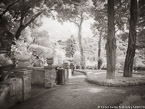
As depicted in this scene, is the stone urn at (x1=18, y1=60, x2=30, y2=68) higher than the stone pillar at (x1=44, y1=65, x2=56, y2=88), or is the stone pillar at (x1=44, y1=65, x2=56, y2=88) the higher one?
the stone urn at (x1=18, y1=60, x2=30, y2=68)

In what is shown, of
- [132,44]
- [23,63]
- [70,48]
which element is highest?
[70,48]

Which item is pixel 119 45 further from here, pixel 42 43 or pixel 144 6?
pixel 144 6

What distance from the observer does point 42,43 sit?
29.0 meters

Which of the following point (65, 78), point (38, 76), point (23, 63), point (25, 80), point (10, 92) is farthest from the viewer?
point (65, 78)

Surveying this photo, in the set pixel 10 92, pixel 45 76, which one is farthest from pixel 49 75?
pixel 10 92

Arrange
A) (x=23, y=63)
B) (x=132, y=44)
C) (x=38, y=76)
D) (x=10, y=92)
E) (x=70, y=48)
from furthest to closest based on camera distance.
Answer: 1. (x=70, y=48)
2. (x=132, y=44)
3. (x=38, y=76)
4. (x=23, y=63)
5. (x=10, y=92)

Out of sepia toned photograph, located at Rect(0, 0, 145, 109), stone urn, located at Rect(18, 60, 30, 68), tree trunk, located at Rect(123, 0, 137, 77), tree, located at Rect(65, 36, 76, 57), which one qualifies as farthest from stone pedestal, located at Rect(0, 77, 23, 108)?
tree, located at Rect(65, 36, 76, 57)

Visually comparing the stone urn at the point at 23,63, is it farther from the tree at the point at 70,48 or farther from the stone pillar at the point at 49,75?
the tree at the point at 70,48

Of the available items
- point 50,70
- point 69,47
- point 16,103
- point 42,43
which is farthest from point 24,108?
point 69,47

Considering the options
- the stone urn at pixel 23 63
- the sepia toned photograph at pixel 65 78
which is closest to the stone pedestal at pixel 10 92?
the sepia toned photograph at pixel 65 78

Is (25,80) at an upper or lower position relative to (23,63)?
lower

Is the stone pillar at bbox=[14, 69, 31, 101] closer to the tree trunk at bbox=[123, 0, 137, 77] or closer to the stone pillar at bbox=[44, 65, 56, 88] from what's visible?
the stone pillar at bbox=[44, 65, 56, 88]

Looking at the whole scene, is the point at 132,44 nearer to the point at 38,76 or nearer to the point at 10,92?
the point at 38,76

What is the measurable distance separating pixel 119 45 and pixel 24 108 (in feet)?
95.1
